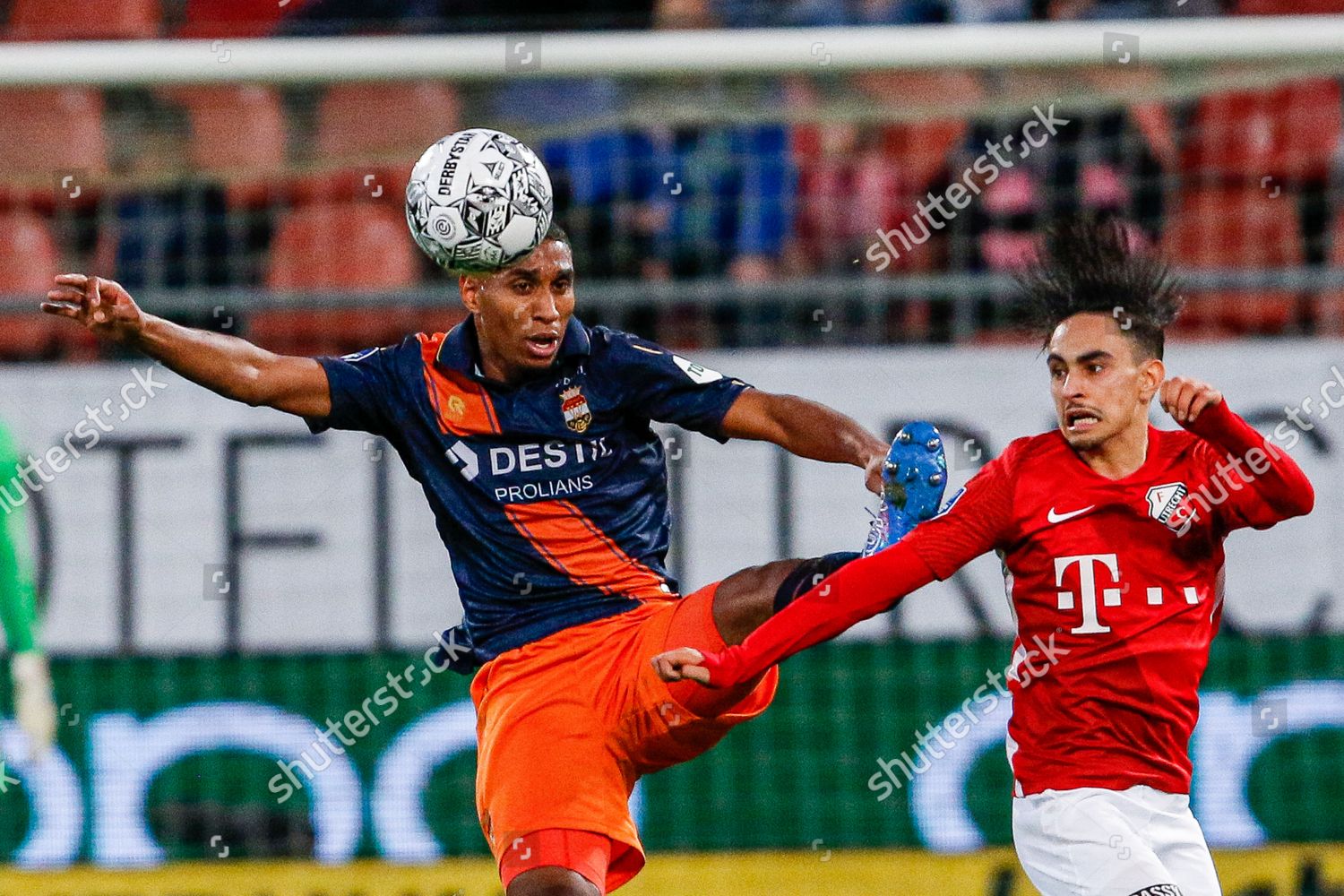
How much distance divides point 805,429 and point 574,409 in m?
0.55

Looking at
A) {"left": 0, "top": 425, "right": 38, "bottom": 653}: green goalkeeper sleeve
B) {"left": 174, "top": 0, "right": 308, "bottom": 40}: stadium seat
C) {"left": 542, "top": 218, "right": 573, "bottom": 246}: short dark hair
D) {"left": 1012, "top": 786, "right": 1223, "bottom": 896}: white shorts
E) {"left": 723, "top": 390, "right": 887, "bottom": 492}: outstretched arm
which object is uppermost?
{"left": 174, "top": 0, "right": 308, "bottom": 40}: stadium seat

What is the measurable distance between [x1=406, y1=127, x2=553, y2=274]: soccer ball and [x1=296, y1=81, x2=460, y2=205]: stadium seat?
8.07 ft

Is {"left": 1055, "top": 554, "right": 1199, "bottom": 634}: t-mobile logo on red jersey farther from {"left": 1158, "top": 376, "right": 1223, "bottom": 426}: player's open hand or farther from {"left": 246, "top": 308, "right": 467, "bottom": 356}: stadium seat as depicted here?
{"left": 246, "top": 308, "right": 467, "bottom": 356}: stadium seat

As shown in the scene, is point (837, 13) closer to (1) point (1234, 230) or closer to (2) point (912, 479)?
(1) point (1234, 230)

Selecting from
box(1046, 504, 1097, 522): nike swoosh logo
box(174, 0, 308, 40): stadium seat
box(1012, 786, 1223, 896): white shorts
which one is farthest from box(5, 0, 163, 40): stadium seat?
box(1012, 786, 1223, 896): white shorts

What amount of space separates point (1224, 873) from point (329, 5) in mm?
4906

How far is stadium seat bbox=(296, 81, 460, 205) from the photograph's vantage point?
249 inches

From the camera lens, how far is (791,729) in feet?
20.7

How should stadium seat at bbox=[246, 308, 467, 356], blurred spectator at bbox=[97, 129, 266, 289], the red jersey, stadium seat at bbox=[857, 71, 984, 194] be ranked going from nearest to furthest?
the red jersey, stadium seat at bbox=[857, 71, 984, 194], stadium seat at bbox=[246, 308, 467, 356], blurred spectator at bbox=[97, 129, 266, 289]

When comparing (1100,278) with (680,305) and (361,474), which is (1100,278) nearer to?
(680,305)

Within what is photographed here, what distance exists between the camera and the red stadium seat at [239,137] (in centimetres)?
655

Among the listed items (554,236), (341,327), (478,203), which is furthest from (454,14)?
(478,203)

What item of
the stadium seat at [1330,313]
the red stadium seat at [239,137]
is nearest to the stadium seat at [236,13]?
the red stadium seat at [239,137]
